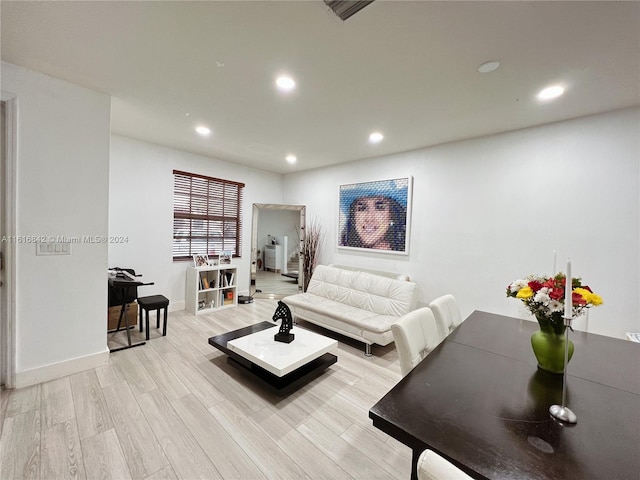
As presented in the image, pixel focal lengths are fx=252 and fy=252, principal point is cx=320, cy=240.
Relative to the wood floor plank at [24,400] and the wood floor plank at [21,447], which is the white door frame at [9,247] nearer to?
the wood floor plank at [24,400]

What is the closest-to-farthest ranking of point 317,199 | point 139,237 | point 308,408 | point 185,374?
point 308,408, point 185,374, point 139,237, point 317,199

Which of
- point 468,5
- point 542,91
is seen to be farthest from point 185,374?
point 542,91

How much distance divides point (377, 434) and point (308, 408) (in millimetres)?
552

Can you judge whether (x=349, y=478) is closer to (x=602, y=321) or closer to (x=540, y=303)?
(x=540, y=303)

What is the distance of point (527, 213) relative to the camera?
2820 millimetres

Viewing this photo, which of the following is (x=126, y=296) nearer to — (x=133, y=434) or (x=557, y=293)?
(x=133, y=434)

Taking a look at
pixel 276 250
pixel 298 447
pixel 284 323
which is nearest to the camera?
pixel 298 447

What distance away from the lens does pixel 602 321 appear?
8.03ft

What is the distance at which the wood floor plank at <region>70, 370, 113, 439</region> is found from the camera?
1.73 metres

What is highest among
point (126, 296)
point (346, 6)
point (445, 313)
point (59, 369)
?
point (346, 6)

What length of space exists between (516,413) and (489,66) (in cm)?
215

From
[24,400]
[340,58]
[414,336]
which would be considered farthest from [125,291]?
[340,58]

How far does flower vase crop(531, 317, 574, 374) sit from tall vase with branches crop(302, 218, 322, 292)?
383 cm

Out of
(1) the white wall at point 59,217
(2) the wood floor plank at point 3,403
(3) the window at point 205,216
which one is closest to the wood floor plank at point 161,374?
(1) the white wall at point 59,217
